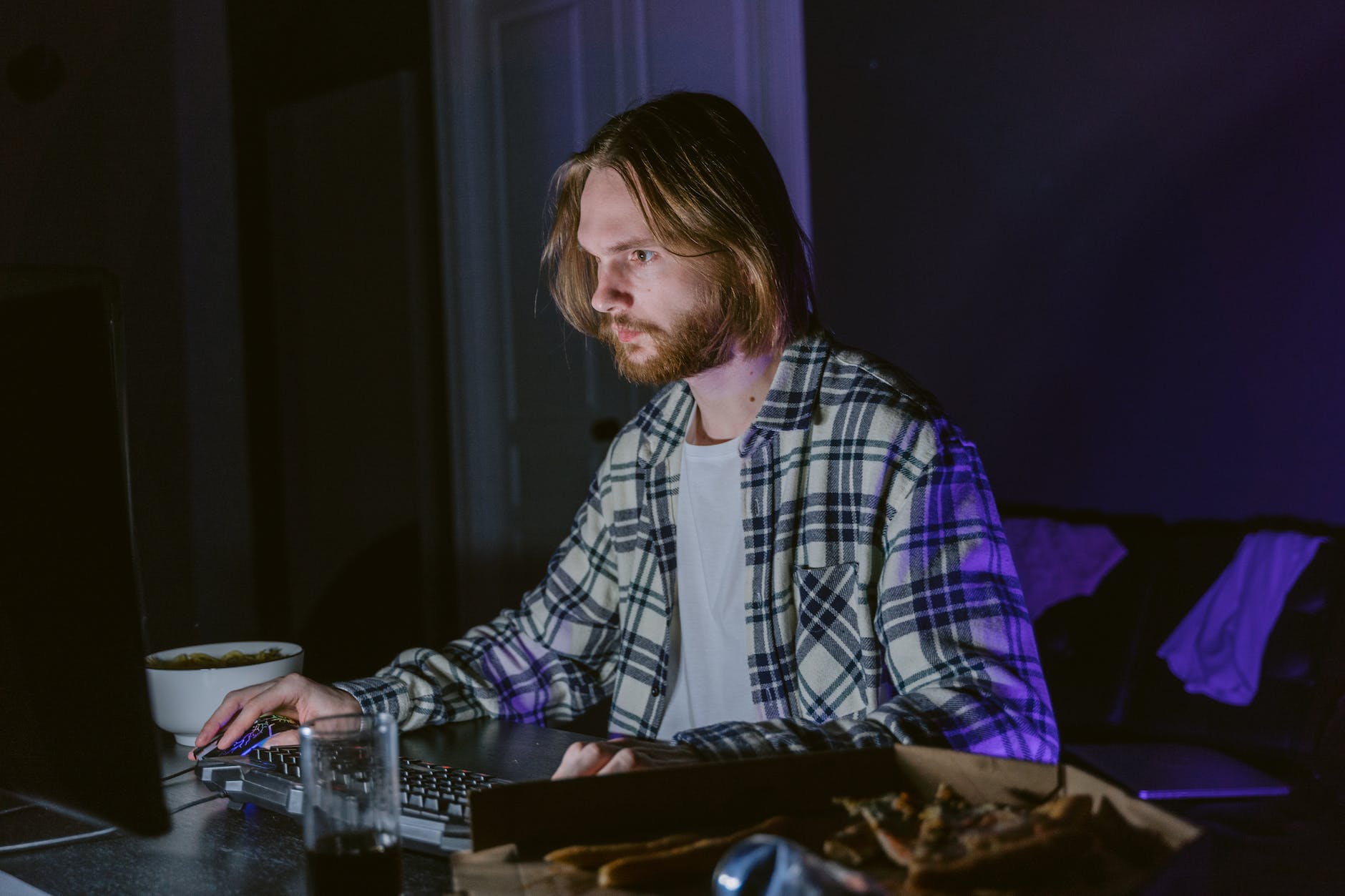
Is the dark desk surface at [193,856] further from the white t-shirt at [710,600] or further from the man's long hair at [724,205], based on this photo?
the man's long hair at [724,205]

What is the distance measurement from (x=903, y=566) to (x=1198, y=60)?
1.44 m

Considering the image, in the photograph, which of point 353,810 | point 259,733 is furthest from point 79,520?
point 259,733

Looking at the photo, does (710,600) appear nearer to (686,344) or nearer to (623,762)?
(686,344)

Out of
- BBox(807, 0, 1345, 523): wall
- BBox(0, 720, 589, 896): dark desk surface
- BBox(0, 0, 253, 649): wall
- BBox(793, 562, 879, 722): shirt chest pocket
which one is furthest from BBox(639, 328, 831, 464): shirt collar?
BBox(0, 0, 253, 649): wall

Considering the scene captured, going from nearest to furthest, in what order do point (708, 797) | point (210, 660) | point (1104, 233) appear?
point (708, 797)
point (210, 660)
point (1104, 233)

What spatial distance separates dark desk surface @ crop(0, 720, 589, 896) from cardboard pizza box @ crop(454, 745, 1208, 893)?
0.19 m

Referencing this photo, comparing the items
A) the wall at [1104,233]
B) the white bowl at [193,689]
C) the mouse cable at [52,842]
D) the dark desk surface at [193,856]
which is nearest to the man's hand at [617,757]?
the dark desk surface at [193,856]

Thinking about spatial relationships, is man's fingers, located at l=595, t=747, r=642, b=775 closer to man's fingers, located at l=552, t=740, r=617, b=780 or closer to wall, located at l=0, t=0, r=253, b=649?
man's fingers, located at l=552, t=740, r=617, b=780

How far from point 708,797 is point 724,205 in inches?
40.2

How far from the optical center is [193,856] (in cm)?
92

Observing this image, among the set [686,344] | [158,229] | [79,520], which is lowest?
[79,520]

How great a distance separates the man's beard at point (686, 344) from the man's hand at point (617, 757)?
2.28 feet

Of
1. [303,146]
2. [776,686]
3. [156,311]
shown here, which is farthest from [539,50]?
[776,686]

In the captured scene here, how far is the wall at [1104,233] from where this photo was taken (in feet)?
6.59
